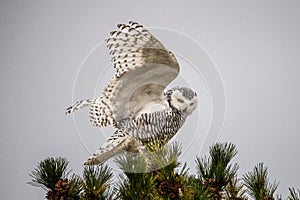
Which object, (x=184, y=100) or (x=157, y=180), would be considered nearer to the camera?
(x=157, y=180)

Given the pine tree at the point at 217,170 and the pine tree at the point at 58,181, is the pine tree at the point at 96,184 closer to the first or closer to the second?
the pine tree at the point at 58,181

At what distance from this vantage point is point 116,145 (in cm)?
85

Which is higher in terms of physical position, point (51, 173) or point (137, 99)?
point (137, 99)

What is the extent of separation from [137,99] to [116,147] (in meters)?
0.10

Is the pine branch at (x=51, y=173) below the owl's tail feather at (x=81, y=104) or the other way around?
below

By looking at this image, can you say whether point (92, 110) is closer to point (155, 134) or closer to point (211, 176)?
point (155, 134)

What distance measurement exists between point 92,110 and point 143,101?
0.10m

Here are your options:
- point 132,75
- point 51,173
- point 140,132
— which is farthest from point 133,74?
point 51,173

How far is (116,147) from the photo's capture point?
Result: 85 centimetres

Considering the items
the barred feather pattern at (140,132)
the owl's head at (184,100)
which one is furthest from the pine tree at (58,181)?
the owl's head at (184,100)

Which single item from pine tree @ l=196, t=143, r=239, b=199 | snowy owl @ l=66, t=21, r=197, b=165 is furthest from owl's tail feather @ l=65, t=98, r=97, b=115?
pine tree @ l=196, t=143, r=239, b=199

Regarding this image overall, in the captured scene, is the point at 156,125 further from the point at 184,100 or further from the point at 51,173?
the point at 51,173

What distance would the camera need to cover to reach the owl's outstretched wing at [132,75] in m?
Answer: 0.77

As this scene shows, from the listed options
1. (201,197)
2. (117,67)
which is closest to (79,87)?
(117,67)
